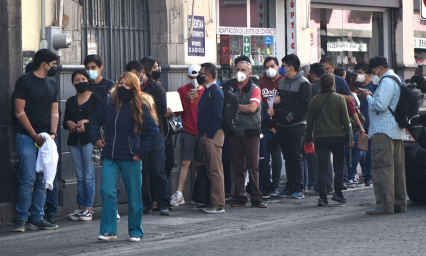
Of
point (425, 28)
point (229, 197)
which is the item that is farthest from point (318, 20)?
point (229, 197)

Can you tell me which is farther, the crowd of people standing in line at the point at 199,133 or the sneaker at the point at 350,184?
the sneaker at the point at 350,184

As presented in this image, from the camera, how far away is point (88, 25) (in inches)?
387

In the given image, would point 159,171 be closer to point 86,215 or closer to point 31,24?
point 86,215

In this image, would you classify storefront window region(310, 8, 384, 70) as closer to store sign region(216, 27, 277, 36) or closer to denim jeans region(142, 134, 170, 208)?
store sign region(216, 27, 277, 36)

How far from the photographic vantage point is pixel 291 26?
13078 millimetres

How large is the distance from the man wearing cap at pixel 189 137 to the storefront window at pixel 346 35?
188 inches

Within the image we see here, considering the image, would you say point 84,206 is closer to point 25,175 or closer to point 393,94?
point 25,175

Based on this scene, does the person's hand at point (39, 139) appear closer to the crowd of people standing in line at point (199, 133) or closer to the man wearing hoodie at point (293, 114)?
the crowd of people standing in line at point (199, 133)

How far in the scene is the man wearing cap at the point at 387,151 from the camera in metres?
8.28

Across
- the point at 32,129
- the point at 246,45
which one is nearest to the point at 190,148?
the point at 32,129

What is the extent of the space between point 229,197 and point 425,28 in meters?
8.75

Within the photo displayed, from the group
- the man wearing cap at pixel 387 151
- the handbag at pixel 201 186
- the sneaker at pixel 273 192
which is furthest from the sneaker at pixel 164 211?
the man wearing cap at pixel 387 151

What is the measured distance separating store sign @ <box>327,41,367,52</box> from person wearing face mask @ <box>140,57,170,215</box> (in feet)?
21.3

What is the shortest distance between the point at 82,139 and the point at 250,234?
2.46 meters
